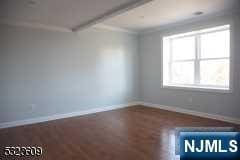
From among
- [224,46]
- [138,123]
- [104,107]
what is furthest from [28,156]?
[224,46]

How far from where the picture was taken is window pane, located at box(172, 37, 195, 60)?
494 cm

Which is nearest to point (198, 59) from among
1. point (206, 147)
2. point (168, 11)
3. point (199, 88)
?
point (199, 88)

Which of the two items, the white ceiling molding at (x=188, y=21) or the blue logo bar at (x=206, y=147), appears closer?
the blue logo bar at (x=206, y=147)

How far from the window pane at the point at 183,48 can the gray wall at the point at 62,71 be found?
4.30 feet

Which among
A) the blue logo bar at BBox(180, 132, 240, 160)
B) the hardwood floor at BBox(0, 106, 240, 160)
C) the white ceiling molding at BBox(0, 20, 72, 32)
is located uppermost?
the white ceiling molding at BBox(0, 20, 72, 32)

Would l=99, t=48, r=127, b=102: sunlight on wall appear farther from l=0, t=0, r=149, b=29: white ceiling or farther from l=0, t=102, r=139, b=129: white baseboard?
l=0, t=0, r=149, b=29: white ceiling

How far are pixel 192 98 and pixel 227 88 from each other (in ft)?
2.79

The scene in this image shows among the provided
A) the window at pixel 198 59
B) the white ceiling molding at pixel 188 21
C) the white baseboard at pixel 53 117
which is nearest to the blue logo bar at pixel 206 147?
the window at pixel 198 59

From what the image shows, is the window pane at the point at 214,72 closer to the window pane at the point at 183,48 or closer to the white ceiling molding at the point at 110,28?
the window pane at the point at 183,48

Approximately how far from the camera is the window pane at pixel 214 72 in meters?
4.30

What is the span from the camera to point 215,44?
4.47 m

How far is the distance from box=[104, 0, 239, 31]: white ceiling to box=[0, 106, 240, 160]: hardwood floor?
7.81 feet

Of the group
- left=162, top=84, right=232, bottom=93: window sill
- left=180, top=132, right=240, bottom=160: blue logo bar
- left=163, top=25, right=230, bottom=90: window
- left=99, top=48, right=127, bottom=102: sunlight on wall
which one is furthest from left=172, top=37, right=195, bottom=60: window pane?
left=180, top=132, right=240, bottom=160: blue logo bar

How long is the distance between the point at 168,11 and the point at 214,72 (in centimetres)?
189
